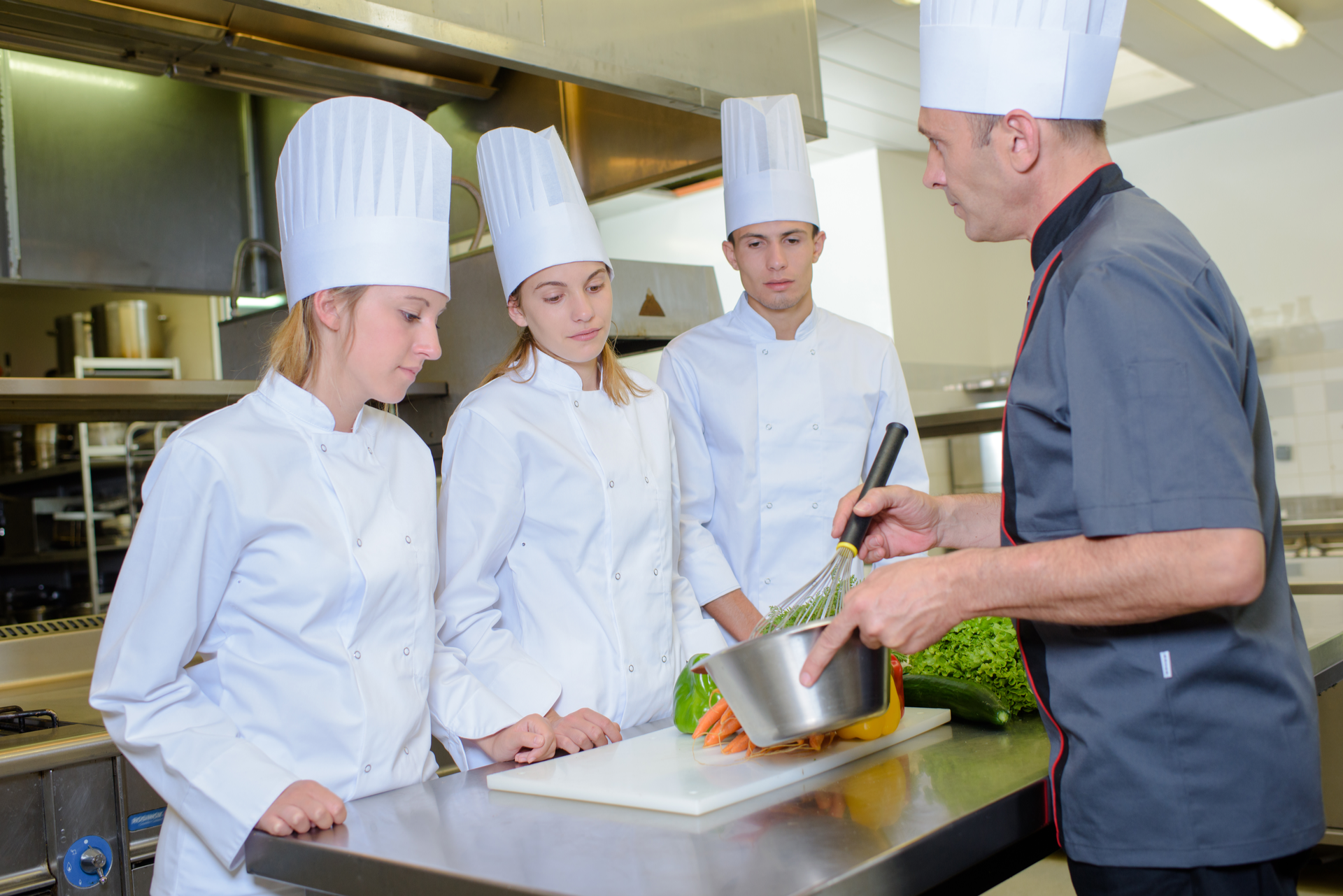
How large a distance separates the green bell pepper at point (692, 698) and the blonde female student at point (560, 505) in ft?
0.35

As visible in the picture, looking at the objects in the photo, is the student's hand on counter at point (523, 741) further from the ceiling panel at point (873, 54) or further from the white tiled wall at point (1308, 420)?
the white tiled wall at point (1308, 420)

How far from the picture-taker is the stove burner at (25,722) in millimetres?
1650

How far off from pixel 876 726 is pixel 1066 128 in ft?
2.04

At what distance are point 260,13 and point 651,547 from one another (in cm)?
134

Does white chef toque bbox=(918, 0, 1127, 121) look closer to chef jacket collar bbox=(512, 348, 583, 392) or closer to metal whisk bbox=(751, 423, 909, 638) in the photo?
metal whisk bbox=(751, 423, 909, 638)

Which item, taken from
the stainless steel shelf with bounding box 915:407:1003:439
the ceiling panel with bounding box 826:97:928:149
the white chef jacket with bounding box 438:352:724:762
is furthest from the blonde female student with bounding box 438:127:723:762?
the ceiling panel with bounding box 826:97:928:149

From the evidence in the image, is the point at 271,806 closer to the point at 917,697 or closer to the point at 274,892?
the point at 274,892

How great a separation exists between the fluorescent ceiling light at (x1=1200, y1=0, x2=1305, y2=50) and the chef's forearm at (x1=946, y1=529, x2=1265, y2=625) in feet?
12.2

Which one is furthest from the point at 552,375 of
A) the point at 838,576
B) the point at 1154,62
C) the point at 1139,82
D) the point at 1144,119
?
the point at 1144,119

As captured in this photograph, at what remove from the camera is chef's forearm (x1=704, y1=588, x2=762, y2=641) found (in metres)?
1.84

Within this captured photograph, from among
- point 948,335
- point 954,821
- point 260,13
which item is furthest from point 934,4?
point 948,335

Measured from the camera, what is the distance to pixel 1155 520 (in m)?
0.77

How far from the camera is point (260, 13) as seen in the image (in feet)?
6.82

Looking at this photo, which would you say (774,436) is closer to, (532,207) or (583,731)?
(532,207)
